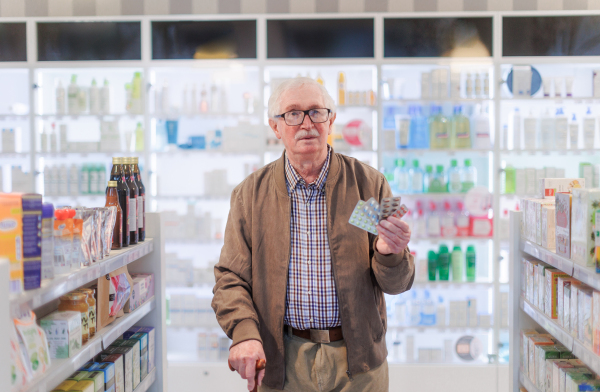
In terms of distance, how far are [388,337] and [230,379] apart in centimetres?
148

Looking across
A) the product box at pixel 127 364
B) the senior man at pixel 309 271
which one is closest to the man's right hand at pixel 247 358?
the senior man at pixel 309 271

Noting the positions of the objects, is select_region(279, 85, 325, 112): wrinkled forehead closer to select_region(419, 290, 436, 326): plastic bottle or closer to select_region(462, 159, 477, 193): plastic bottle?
select_region(462, 159, 477, 193): plastic bottle

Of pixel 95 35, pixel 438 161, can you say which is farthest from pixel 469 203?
pixel 95 35

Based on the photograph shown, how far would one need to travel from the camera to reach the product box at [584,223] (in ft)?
6.14

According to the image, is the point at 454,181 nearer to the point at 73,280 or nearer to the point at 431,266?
the point at 431,266

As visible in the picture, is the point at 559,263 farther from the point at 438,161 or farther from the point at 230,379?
the point at 230,379

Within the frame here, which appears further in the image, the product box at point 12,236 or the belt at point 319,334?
the belt at point 319,334

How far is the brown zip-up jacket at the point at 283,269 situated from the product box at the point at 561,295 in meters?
0.81

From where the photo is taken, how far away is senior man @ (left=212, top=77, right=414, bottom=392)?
1926 mm

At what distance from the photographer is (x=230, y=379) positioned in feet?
14.4

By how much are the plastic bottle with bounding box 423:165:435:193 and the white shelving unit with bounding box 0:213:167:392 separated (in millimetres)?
2642

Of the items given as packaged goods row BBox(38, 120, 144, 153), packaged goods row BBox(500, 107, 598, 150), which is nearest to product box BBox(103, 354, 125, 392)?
packaged goods row BBox(38, 120, 144, 153)

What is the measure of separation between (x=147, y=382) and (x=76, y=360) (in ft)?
3.15

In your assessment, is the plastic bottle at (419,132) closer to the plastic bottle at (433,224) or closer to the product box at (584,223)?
the plastic bottle at (433,224)
